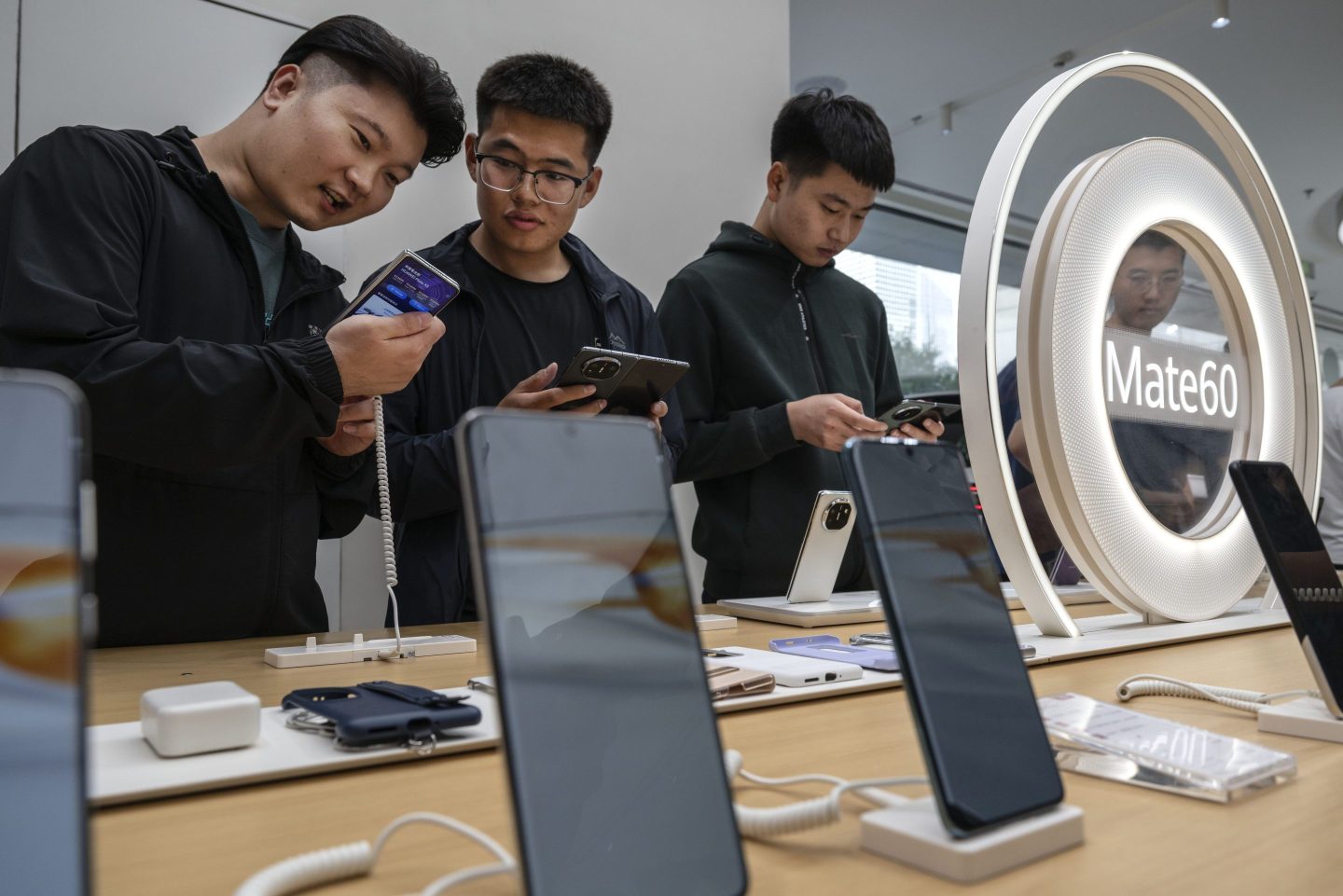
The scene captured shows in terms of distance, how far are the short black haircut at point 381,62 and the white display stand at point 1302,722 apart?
1393 millimetres

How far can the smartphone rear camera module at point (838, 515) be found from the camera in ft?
4.80

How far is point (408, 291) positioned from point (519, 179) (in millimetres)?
604

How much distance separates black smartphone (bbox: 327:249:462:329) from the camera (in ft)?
3.87

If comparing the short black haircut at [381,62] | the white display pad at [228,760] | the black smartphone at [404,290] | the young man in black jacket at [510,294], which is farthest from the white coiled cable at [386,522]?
the short black haircut at [381,62]

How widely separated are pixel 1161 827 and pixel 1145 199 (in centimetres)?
104

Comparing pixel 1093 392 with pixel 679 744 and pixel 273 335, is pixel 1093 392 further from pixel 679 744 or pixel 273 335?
pixel 273 335

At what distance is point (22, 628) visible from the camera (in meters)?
0.28

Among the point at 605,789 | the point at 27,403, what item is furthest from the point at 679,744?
the point at 27,403

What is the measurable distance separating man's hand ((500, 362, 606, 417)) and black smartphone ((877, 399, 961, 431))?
1.70 ft

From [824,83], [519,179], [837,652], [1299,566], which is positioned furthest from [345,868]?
[824,83]

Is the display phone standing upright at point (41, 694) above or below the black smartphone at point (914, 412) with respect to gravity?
below

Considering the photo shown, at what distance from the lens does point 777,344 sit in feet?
6.70

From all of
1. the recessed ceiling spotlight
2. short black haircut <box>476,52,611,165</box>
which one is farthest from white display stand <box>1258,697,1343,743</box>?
the recessed ceiling spotlight

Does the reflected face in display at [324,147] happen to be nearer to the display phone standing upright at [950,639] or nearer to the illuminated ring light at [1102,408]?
the illuminated ring light at [1102,408]
